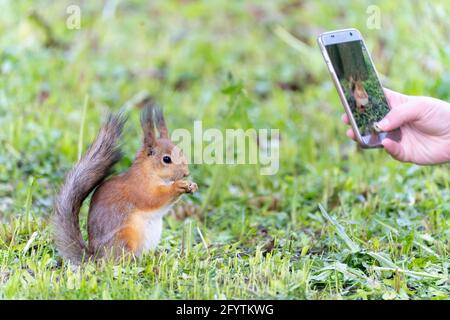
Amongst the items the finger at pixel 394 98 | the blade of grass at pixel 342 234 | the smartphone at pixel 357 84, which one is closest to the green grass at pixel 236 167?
the blade of grass at pixel 342 234

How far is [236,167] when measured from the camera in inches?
182

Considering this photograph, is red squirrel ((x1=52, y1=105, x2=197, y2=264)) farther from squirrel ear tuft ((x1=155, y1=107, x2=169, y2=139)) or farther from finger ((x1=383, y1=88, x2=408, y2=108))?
finger ((x1=383, y1=88, x2=408, y2=108))

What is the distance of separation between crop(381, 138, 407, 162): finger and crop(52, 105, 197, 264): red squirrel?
839 millimetres

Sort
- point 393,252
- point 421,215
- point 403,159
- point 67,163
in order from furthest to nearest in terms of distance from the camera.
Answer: point 67,163 → point 421,215 → point 403,159 → point 393,252

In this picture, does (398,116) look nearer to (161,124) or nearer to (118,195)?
(161,124)

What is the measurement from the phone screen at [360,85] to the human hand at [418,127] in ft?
0.22

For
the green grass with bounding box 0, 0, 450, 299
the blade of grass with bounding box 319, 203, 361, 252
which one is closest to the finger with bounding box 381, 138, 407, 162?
the green grass with bounding box 0, 0, 450, 299

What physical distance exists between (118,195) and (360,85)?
3.54 ft

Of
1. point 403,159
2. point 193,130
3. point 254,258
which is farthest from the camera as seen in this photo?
point 193,130

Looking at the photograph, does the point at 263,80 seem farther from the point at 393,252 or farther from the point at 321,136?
the point at 393,252

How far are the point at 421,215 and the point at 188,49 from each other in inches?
135

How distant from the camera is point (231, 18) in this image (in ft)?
25.7
